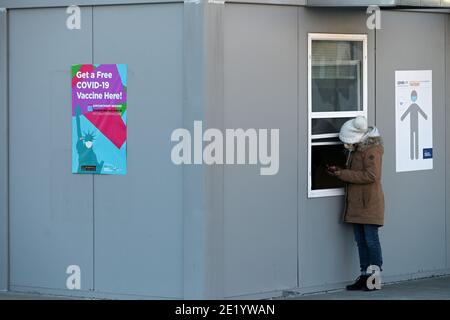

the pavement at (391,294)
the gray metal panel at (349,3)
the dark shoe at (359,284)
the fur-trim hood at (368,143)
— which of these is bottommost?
the pavement at (391,294)

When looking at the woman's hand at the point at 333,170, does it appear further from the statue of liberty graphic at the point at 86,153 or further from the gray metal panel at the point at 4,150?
the gray metal panel at the point at 4,150

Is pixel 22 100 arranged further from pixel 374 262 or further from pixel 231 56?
pixel 374 262

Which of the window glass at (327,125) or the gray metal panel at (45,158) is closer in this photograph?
the gray metal panel at (45,158)

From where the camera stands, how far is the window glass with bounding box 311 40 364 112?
10.7 metres

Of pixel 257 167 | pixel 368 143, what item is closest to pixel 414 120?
pixel 368 143

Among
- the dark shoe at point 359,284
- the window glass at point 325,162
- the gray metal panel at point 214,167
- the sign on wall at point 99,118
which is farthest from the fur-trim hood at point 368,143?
the sign on wall at point 99,118

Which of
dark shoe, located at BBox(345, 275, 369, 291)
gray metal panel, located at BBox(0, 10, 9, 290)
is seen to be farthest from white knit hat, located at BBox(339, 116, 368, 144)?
gray metal panel, located at BBox(0, 10, 9, 290)

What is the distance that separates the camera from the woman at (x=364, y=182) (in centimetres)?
1056

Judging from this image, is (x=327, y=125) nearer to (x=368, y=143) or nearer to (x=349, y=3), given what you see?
(x=368, y=143)

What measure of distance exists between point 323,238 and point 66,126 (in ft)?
8.80

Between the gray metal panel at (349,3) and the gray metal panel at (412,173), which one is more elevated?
the gray metal panel at (349,3)

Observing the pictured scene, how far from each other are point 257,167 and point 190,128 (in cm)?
84

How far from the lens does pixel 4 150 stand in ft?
35.0

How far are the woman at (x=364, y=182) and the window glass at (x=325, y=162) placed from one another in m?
0.13
